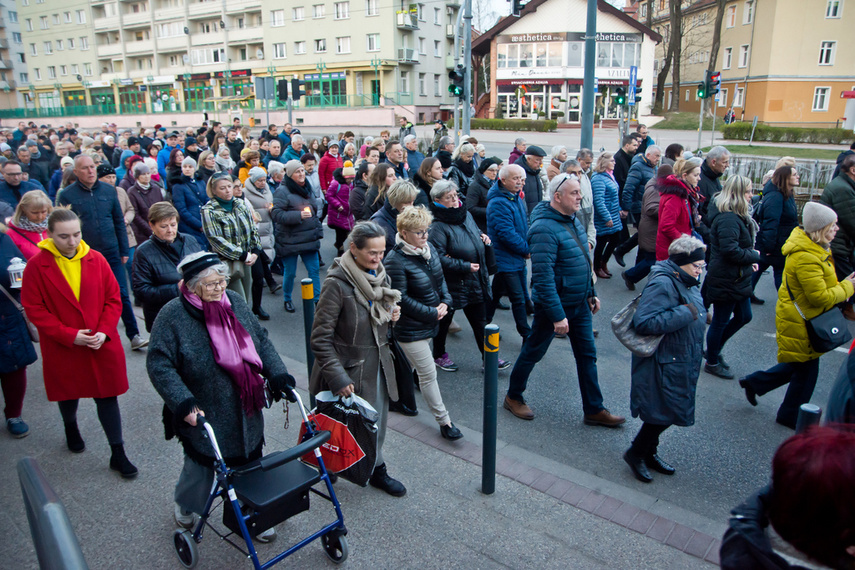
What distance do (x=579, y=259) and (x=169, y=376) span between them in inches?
122

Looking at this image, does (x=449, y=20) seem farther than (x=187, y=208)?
Yes

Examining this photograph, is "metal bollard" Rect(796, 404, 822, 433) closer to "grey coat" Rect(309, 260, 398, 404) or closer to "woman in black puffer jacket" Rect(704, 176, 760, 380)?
"grey coat" Rect(309, 260, 398, 404)

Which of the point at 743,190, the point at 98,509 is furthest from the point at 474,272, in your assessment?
the point at 98,509

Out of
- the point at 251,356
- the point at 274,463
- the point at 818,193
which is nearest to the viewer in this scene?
the point at 274,463

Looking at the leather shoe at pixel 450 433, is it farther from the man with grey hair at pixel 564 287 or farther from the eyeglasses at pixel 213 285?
the eyeglasses at pixel 213 285

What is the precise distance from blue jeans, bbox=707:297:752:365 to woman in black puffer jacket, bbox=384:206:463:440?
9.51 ft

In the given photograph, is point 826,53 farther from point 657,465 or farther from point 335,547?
point 335,547

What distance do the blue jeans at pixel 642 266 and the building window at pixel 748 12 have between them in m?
47.2

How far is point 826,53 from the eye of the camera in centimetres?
4334

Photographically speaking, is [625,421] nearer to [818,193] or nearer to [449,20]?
[818,193]

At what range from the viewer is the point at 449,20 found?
2345 inches

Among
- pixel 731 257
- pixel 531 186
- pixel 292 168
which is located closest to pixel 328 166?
pixel 292 168

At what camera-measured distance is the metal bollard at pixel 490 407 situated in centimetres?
376

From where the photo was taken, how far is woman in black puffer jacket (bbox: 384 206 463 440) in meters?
4.45
